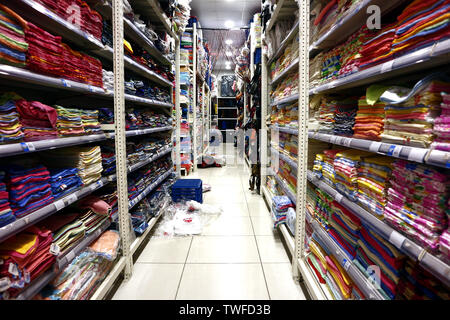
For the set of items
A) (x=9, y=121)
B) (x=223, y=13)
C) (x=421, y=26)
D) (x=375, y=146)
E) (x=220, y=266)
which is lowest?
(x=220, y=266)

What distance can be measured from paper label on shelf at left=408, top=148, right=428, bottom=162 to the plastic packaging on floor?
2.42 m

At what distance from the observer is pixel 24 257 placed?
1.09 meters

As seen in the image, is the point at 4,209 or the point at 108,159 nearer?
the point at 4,209

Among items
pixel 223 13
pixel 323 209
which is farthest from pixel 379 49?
pixel 223 13

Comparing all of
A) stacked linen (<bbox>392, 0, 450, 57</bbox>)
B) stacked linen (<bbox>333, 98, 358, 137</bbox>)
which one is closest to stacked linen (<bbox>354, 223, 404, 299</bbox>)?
stacked linen (<bbox>333, 98, 358, 137</bbox>)

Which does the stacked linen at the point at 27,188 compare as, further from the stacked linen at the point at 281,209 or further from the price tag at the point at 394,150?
the stacked linen at the point at 281,209

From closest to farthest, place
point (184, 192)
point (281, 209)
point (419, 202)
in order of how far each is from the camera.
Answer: point (419, 202) → point (281, 209) → point (184, 192)

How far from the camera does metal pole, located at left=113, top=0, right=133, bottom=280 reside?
190 cm

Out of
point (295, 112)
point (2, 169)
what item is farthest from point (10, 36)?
point (295, 112)

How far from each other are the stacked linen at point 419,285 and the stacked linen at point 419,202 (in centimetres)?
18

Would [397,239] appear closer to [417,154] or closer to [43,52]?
[417,154]

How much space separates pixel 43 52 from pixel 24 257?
1046mm

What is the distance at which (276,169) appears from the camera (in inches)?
141

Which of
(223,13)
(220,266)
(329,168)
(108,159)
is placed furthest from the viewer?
(223,13)
